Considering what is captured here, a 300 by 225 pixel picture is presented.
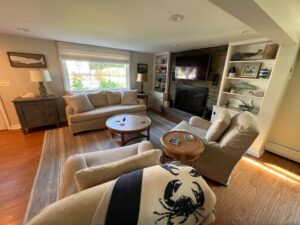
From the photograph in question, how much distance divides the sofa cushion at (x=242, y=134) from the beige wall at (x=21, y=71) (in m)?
3.96

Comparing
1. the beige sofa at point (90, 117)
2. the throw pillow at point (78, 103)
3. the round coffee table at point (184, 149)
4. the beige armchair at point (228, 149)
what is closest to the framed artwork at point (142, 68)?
the beige sofa at point (90, 117)

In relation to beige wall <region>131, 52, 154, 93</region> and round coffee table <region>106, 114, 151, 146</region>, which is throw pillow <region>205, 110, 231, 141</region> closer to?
round coffee table <region>106, 114, 151, 146</region>

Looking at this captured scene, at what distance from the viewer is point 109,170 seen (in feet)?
2.89

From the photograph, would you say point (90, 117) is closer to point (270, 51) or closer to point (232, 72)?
point (232, 72)

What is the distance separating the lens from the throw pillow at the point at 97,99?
3.51 m

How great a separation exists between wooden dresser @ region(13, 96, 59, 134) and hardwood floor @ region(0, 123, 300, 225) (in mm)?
627

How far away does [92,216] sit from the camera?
2.06 feet

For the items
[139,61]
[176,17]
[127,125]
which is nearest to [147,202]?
[127,125]

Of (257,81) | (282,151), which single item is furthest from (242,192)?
(257,81)

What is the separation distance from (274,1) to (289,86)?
6.41 feet

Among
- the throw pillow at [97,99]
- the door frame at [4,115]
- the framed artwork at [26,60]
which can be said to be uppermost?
the framed artwork at [26,60]

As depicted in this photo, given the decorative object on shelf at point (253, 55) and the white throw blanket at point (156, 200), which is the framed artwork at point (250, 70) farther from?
the white throw blanket at point (156, 200)

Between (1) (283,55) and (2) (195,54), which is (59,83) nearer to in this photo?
(2) (195,54)

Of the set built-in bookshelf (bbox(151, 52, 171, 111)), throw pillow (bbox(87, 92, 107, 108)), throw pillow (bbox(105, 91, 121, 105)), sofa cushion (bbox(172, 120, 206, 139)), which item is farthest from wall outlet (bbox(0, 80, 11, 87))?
built-in bookshelf (bbox(151, 52, 171, 111))
